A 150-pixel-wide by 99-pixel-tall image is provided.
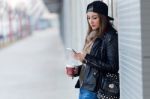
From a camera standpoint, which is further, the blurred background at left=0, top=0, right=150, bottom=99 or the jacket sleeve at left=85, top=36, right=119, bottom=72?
the jacket sleeve at left=85, top=36, right=119, bottom=72

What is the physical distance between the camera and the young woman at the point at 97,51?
3.33 meters

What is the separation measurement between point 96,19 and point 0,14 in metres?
29.1

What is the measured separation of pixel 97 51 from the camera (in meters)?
3.45

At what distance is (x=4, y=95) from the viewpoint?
929 cm

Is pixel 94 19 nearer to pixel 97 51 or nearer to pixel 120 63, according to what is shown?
pixel 97 51

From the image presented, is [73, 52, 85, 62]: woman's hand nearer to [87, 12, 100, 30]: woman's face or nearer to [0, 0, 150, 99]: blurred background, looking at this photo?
[87, 12, 100, 30]: woman's face

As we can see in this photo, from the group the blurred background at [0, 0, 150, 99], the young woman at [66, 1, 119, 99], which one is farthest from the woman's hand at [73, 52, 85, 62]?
the blurred background at [0, 0, 150, 99]

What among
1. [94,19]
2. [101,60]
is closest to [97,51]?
[101,60]

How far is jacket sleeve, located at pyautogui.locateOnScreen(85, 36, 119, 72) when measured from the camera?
10.8ft

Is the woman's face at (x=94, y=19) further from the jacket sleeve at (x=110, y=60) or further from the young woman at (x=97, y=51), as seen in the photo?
the jacket sleeve at (x=110, y=60)

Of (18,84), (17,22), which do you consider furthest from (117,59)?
(17,22)

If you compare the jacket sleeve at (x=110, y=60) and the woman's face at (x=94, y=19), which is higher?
the woman's face at (x=94, y=19)

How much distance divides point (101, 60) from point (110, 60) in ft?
0.32

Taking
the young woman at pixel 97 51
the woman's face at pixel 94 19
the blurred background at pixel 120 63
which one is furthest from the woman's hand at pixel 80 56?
the blurred background at pixel 120 63
